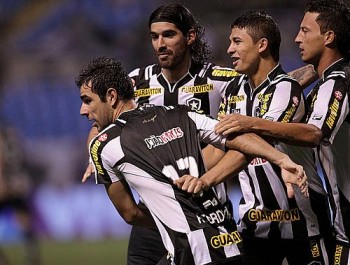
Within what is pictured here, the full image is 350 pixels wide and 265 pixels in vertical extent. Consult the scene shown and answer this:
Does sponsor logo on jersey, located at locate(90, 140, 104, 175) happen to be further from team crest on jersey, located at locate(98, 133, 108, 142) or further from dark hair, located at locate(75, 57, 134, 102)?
dark hair, located at locate(75, 57, 134, 102)

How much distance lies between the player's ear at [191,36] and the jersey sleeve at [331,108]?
1495 millimetres

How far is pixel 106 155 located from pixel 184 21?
1817 mm

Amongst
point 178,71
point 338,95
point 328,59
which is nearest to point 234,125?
point 338,95

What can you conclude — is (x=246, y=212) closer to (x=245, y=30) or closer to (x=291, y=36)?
(x=245, y=30)

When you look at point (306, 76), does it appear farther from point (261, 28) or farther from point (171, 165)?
point (171, 165)

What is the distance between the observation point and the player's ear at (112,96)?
215 inches

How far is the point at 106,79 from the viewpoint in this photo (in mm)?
5453

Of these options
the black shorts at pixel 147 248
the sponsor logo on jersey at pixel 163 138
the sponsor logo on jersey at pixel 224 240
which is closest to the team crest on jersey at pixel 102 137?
the sponsor logo on jersey at pixel 163 138

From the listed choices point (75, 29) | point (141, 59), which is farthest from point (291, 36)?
point (75, 29)

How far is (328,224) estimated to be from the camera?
5.95 m

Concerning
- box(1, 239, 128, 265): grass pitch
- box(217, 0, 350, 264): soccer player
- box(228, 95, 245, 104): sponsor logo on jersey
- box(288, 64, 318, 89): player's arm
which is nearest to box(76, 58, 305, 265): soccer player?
box(217, 0, 350, 264): soccer player

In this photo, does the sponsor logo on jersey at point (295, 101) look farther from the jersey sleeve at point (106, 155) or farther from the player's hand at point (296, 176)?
the jersey sleeve at point (106, 155)

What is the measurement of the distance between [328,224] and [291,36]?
1182cm

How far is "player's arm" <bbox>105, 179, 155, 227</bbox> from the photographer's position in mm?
5411
